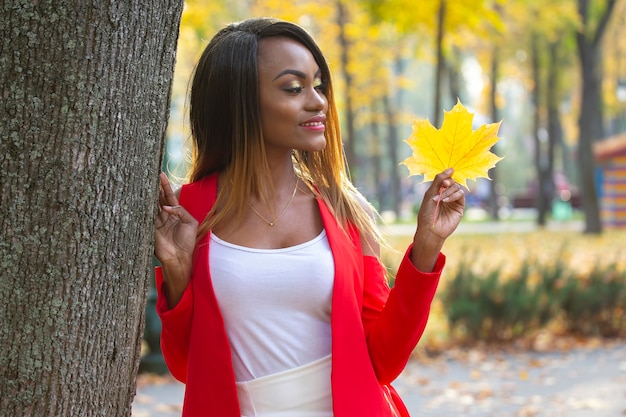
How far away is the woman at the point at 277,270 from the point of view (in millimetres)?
2154

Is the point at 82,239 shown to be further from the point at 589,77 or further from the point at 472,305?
the point at 589,77

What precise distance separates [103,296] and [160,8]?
68 cm

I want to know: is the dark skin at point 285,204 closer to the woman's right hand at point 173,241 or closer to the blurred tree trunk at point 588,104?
the woman's right hand at point 173,241

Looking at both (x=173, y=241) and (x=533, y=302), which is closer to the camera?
(x=173, y=241)

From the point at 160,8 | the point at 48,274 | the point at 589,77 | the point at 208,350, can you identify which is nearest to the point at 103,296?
the point at 48,274

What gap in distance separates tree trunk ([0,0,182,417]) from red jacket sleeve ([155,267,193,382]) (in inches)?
6.3

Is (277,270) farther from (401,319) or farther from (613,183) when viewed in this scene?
(613,183)

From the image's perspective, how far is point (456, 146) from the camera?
87.0 inches

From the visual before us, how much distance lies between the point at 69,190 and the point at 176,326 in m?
0.48

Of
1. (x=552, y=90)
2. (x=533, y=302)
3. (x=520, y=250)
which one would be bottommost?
(x=520, y=250)

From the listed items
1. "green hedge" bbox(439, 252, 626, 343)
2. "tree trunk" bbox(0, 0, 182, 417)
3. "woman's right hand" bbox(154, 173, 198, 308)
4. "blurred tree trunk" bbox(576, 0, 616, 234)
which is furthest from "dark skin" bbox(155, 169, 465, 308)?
"blurred tree trunk" bbox(576, 0, 616, 234)

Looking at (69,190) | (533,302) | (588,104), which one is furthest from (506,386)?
(588,104)

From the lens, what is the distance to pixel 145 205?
2061mm

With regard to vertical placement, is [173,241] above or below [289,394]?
above
